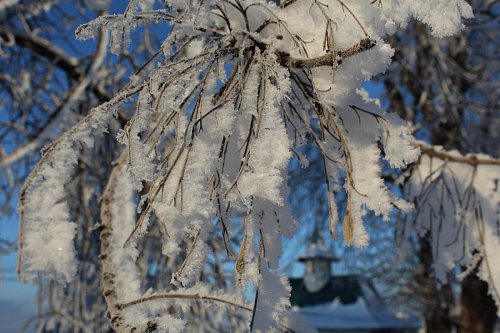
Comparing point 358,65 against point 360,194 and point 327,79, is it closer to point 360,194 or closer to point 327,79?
point 327,79

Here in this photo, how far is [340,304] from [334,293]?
38 cm

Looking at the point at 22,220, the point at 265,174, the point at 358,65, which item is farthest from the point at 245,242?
the point at 22,220

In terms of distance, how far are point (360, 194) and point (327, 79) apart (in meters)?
0.21

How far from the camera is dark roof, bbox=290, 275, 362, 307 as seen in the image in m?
12.3

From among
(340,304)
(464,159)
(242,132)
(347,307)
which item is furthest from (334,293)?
(242,132)

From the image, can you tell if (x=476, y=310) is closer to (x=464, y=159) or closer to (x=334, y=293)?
(x=464, y=159)

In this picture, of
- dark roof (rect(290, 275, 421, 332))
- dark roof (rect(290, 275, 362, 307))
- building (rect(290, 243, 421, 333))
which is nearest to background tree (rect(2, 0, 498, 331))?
building (rect(290, 243, 421, 333))

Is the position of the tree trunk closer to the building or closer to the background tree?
the background tree

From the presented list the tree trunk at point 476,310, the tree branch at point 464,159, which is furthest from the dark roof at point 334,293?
the tree branch at point 464,159

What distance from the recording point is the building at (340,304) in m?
11.4

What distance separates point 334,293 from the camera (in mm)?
12547

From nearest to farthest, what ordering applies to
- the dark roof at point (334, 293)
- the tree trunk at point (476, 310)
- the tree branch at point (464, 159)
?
the tree branch at point (464, 159)
the tree trunk at point (476, 310)
the dark roof at point (334, 293)

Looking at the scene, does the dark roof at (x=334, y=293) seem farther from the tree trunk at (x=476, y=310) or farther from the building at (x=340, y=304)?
the tree trunk at (x=476, y=310)

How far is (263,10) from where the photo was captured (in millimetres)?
910
